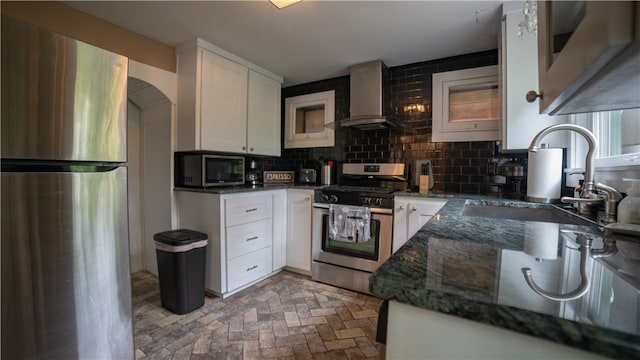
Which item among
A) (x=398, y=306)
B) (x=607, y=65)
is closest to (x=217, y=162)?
(x=398, y=306)

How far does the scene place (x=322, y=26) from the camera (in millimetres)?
2045

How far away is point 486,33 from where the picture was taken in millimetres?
2117

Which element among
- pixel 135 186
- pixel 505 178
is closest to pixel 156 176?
pixel 135 186

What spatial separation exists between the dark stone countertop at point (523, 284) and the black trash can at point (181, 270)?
185cm

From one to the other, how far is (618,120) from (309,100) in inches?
107

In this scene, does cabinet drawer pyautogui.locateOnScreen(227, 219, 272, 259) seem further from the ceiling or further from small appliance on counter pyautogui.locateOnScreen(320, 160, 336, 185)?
the ceiling

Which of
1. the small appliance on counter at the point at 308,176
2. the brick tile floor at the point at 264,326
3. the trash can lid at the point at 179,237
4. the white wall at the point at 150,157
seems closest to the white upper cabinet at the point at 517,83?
the brick tile floor at the point at 264,326

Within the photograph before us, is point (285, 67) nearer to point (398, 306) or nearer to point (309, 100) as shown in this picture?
point (309, 100)

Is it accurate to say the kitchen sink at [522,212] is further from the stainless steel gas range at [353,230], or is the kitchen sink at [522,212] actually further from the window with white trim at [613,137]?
the stainless steel gas range at [353,230]

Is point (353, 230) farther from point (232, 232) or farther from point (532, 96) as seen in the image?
point (532, 96)

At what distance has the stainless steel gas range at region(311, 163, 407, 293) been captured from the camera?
7.63ft

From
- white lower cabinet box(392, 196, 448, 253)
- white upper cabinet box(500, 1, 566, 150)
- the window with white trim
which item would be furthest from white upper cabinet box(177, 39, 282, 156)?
the window with white trim

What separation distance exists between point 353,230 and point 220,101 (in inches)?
69.6

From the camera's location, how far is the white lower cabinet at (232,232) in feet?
7.23
